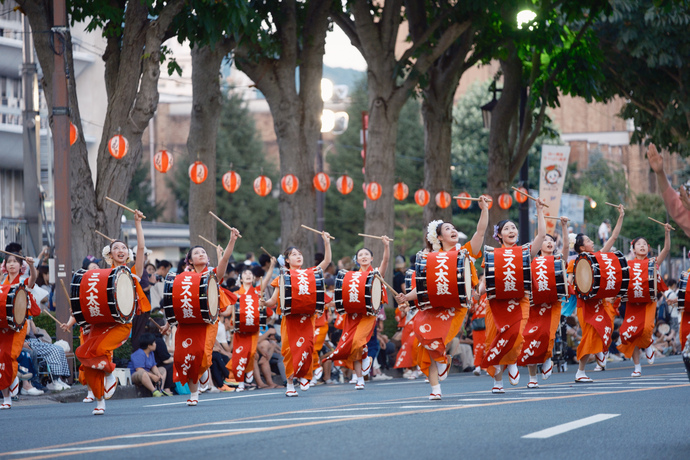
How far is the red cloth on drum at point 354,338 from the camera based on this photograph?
15180 mm

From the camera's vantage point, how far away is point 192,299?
12070mm

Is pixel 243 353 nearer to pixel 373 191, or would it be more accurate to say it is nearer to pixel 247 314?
pixel 247 314

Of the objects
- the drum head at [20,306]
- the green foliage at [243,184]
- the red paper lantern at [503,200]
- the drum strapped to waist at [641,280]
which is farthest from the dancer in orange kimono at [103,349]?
the green foliage at [243,184]

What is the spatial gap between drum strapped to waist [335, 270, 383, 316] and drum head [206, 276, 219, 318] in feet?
10.4

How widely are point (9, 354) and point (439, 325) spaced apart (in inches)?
209

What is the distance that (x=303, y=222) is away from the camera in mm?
20859

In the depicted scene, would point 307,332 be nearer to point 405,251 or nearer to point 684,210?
point 684,210

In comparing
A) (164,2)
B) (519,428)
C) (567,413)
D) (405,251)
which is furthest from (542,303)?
(405,251)

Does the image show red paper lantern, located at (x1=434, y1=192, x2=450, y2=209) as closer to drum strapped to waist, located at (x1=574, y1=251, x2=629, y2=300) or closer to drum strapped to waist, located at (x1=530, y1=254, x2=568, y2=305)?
drum strapped to waist, located at (x1=574, y1=251, x2=629, y2=300)

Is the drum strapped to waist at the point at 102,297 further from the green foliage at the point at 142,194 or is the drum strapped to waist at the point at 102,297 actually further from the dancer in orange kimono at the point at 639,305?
the green foliage at the point at 142,194

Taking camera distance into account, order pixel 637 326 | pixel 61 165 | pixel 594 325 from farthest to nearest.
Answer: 1. pixel 61 165
2. pixel 637 326
3. pixel 594 325

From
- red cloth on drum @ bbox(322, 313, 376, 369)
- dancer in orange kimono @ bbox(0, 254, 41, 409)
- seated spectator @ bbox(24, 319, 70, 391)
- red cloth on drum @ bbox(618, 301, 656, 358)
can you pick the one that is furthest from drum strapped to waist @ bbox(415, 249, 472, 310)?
seated spectator @ bbox(24, 319, 70, 391)

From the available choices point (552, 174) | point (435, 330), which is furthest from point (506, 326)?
point (552, 174)

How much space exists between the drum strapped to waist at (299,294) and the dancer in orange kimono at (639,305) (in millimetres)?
4780
